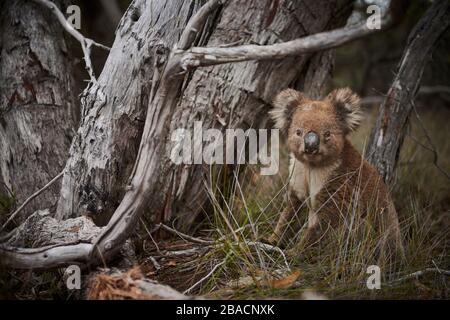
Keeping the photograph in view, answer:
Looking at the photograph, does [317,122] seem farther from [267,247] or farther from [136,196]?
[136,196]

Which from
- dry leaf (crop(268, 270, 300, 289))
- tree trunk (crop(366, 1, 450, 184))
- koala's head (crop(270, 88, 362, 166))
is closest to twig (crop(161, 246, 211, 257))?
dry leaf (crop(268, 270, 300, 289))

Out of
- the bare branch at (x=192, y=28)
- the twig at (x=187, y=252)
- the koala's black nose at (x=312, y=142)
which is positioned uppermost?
the bare branch at (x=192, y=28)

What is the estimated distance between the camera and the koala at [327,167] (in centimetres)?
423

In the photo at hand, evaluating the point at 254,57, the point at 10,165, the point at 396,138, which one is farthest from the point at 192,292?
the point at 396,138

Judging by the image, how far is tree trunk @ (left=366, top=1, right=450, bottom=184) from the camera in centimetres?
517

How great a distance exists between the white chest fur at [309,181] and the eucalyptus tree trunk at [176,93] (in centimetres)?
64

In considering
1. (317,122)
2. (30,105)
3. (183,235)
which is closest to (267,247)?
(183,235)

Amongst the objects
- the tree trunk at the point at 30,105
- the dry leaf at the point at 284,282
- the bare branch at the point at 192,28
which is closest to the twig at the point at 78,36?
the tree trunk at the point at 30,105

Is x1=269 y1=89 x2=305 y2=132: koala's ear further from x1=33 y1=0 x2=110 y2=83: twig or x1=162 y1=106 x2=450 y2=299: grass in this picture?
x1=33 y1=0 x2=110 y2=83: twig

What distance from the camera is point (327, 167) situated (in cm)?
441

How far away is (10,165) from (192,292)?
7.08 ft

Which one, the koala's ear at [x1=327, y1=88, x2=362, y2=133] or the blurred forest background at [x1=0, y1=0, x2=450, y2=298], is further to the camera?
the koala's ear at [x1=327, y1=88, x2=362, y2=133]

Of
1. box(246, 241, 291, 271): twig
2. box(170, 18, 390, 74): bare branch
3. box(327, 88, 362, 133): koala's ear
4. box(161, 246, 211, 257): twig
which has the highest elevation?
box(170, 18, 390, 74): bare branch

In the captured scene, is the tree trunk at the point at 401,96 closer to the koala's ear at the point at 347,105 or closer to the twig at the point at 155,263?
the koala's ear at the point at 347,105
